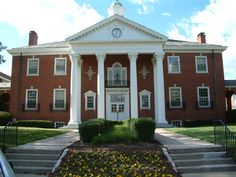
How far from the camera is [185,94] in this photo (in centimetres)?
3316

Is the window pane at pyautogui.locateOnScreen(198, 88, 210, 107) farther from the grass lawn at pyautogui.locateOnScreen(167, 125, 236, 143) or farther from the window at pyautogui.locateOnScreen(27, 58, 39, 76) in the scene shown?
the window at pyautogui.locateOnScreen(27, 58, 39, 76)

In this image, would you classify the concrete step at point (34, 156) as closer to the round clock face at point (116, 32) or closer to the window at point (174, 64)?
the round clock face at point (116, 32)

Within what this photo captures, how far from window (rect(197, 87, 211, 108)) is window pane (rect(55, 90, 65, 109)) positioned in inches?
Result: 594

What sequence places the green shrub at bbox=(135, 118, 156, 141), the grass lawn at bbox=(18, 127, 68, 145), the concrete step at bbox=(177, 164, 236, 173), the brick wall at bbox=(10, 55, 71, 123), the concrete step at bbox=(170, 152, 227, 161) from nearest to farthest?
the concrete step at bbox=(177, 164, 236, 173), the concrete step at bbox=(170, 152, 227, 161), the green shrub at bbox=(135, 118, 156, 141), the grass lawn at bbox=(18, 127, 68, 145), the brick wall at bbox=(10, 55, 71, 123)

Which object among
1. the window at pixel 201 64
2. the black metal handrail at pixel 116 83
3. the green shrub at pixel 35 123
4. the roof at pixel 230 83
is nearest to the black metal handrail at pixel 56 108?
the green shrub at pixel 35 123

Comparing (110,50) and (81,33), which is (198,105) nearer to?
(110,50)

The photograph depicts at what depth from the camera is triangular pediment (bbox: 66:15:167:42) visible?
29953mm

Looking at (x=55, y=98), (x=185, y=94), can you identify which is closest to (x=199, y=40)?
(x=185, y=94)

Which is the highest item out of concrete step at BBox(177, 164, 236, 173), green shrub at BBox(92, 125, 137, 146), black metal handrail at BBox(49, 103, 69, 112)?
black metal handrail at BBox(49, 103, 69, 112)

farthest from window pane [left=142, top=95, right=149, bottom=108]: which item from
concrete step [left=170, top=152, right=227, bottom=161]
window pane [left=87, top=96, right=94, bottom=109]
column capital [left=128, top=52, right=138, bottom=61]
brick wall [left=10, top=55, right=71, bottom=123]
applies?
concrete step [left=170, top=152, right=227, bottom=161]

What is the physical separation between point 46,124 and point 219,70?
64.9 feet

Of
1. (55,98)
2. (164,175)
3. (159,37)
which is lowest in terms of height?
(164,175)

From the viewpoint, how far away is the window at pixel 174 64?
3359 centimetres

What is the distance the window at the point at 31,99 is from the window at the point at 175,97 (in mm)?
15009
